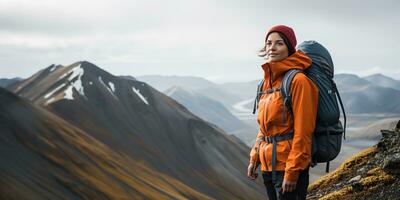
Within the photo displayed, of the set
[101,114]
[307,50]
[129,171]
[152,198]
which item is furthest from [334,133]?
[101,114]

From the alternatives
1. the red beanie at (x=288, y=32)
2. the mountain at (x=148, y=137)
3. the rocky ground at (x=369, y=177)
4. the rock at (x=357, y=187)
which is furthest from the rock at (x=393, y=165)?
the mountain at (x=148, y=137)

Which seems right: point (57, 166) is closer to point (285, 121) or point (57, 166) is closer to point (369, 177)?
point (369, 177)

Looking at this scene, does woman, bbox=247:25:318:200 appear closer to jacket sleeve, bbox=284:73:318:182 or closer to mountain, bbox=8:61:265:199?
jacket sleeve, bbox=284:73:318:182

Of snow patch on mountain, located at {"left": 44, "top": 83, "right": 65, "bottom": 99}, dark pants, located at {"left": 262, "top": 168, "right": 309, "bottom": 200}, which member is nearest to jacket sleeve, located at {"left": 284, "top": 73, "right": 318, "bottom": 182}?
dark pants, located at {"left": 262, "top": 168, "right": 309, "bottom": 200}

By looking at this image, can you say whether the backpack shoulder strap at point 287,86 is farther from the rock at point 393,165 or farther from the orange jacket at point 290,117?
the rock at point 393,165

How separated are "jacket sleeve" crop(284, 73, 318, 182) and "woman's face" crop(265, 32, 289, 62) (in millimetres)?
718

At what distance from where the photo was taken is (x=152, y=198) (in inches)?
3787

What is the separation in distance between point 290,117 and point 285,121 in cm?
11

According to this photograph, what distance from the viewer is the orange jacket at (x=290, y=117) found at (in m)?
7.09

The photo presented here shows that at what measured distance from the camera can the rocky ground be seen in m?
12.1

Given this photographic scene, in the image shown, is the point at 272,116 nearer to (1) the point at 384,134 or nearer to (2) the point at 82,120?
(1) the point at 384,134

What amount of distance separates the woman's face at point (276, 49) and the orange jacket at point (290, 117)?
0.14 meters

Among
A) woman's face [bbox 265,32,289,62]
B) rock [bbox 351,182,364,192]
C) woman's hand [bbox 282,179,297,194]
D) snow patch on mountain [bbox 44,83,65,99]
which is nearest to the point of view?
woman's hand [bbox 282,179,297,194]

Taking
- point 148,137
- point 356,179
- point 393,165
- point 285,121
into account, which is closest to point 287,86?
point 285,121
